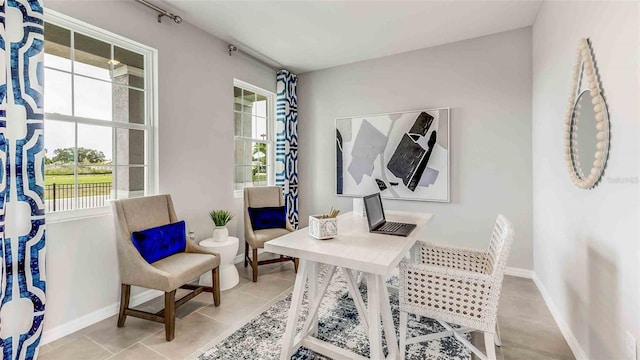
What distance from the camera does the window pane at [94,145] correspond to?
226 cm

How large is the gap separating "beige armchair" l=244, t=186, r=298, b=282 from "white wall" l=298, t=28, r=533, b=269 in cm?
149

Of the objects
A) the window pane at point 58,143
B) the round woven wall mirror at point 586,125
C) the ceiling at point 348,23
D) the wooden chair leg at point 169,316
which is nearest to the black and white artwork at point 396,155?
the ceiling at point 348,23

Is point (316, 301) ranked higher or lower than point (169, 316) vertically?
higher

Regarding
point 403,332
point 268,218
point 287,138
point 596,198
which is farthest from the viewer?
point 287,138

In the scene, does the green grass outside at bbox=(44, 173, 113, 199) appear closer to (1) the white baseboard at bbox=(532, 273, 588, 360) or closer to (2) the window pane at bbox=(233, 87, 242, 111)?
(2) the window pane at bbox=(233, 87, 242, 111)

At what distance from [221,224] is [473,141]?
3011 millimetres

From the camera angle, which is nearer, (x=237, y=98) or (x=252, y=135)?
(x=237, y=98)

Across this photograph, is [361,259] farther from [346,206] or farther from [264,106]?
[264,106]

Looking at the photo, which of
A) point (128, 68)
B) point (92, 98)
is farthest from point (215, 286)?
point (128, 68)

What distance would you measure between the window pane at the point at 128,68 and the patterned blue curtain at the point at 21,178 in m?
0.71

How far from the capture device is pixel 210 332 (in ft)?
6.83

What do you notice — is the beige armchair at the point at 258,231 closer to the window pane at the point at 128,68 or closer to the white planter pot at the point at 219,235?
the white planter pot at the point at 219,235

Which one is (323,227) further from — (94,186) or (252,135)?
(252,135)

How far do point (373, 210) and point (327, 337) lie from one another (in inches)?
37.4
